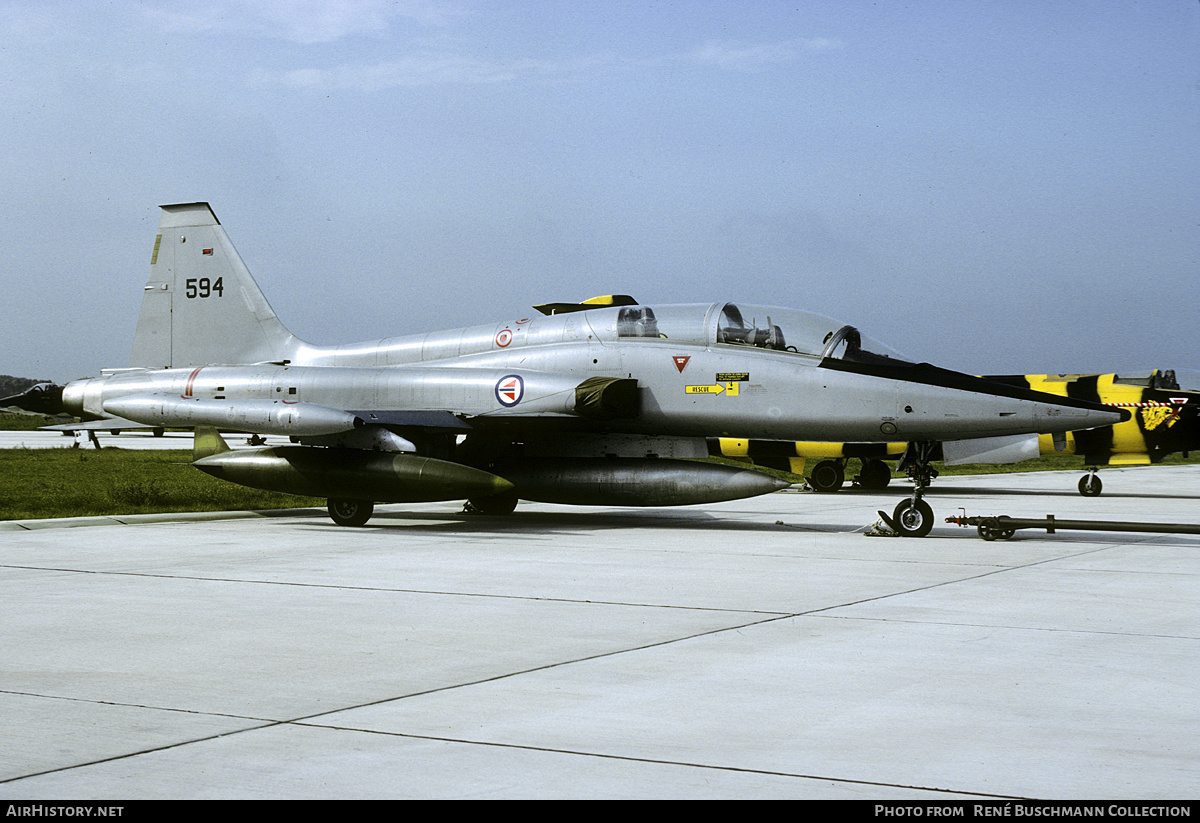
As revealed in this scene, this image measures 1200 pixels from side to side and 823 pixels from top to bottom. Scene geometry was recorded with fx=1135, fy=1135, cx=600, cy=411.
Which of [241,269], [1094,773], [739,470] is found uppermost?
[241,269]

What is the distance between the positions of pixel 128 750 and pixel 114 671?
1.46m

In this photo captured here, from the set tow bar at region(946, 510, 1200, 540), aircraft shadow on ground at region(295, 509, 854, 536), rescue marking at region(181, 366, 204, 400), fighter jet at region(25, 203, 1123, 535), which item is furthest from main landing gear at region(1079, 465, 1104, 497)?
rescue marking at region(181, 366, 204, 400)

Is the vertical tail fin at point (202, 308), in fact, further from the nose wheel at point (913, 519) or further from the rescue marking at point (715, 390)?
the nose wheel at point (913, 519)

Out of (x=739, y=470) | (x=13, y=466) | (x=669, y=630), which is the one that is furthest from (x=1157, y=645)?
(x=13, y=466)

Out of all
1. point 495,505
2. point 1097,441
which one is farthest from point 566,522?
point 1097,441

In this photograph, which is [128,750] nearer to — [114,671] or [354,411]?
[114,671]

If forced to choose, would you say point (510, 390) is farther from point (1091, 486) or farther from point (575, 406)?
point (1091, 486)

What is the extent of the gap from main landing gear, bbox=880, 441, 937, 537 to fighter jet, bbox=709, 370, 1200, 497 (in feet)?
24.2

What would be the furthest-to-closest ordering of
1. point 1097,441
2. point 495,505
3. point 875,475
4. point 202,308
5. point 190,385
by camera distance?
point 875,475 < point 1097,441 < point 202,308 < point 495,505 < point 190,385

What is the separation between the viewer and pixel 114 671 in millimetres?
5230

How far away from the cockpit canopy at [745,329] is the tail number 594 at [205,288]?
5.90 meters

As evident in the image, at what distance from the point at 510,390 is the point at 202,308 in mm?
5516

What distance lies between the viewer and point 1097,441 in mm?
21062

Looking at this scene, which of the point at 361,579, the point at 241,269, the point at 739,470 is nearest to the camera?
the point at 361,579
